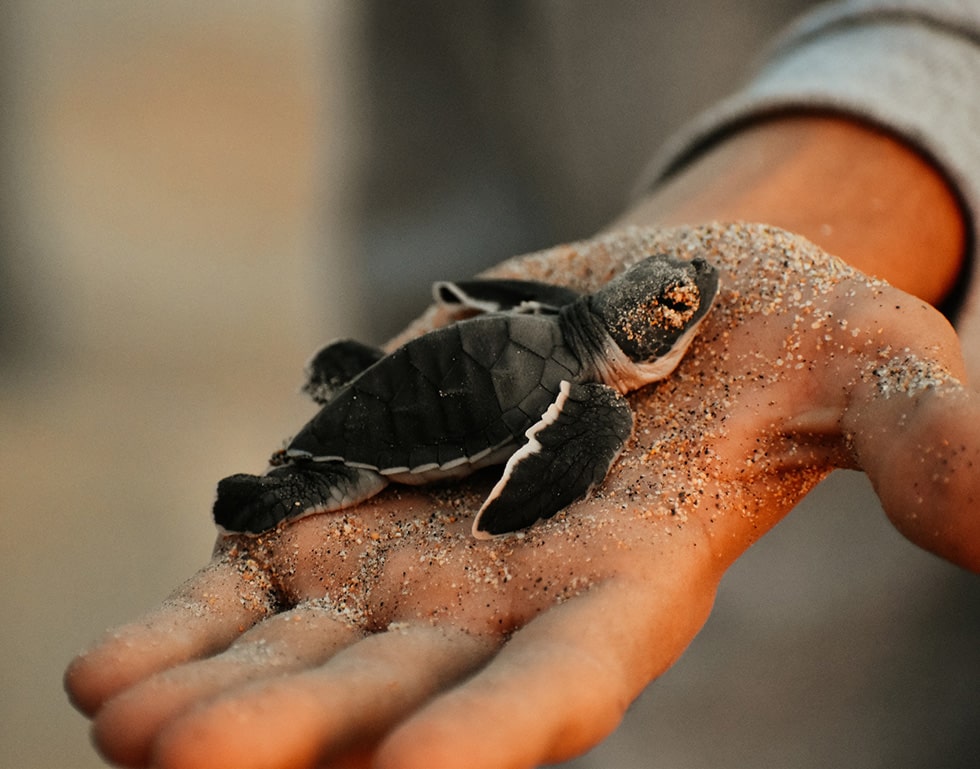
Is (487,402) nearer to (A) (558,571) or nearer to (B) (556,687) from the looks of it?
(A) (558,571)

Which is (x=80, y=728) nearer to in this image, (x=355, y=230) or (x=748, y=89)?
(x=355, y=230)

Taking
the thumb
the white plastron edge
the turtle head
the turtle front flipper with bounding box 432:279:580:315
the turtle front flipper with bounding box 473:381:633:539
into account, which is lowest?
the thumb

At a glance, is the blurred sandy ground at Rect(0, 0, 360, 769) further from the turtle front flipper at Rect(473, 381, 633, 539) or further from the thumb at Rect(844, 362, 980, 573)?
the thumb at Rect(844, 362, 980, 573)

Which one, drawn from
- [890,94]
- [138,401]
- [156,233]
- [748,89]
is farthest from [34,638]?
[890,94]

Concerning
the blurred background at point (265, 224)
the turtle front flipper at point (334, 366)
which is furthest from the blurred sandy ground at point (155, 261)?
the turtle front flipper at point (334, 366)

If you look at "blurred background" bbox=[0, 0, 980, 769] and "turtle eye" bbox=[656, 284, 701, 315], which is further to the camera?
"blurred background" bbox=[0, 0, 980, 769]

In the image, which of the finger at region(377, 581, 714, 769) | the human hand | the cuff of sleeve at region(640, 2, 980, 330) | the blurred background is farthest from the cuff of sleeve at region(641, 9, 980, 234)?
the finger at region(377, 581, 714, 769)
